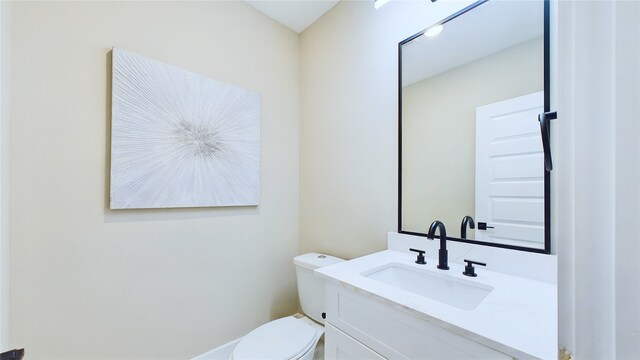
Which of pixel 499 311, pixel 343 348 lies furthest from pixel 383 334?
pixel 499 311

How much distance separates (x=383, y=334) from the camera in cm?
79

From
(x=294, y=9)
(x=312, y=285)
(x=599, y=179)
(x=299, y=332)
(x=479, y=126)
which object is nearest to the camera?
(x=599, y=179)

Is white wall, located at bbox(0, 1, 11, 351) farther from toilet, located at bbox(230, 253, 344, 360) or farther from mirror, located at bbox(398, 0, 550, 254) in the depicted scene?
mirror, located at bbox(398, 0, 550, 254)

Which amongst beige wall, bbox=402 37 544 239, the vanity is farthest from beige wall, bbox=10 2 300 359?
beige wall, bbox=402 37 544 239

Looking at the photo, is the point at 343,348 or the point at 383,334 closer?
the point at 383,334

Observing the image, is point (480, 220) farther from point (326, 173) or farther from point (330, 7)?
point (330, 7)

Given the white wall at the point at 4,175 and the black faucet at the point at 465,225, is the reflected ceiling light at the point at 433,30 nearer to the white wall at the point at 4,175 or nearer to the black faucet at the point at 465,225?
the black faucet at the point at 465,225

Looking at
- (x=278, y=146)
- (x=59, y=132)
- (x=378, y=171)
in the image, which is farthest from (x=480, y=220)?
(x=59, y=132)

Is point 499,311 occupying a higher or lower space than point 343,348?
higher

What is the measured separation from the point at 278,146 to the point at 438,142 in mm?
1075

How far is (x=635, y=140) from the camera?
0.24 metres

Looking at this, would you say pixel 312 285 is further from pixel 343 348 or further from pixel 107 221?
pixel 107 221

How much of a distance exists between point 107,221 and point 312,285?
110 cm

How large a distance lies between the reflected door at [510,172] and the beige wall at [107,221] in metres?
1.27
